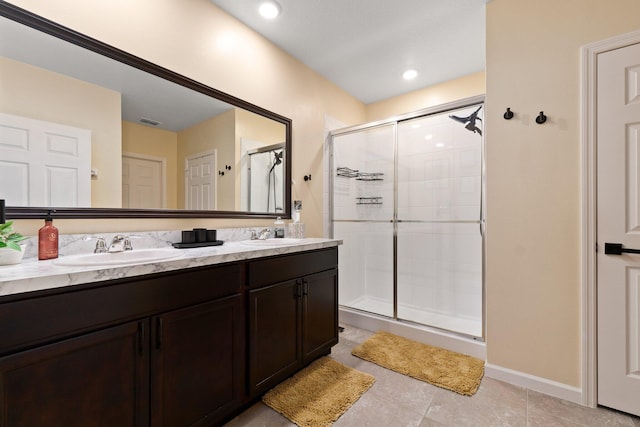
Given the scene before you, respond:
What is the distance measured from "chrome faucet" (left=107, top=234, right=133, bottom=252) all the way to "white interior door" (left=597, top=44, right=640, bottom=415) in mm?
2643

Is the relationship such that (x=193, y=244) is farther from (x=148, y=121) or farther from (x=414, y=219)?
(x=414, y=219)

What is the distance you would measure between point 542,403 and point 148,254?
240cm

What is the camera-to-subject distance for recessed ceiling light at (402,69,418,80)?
9.70 ft

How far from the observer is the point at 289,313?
1.78 meters

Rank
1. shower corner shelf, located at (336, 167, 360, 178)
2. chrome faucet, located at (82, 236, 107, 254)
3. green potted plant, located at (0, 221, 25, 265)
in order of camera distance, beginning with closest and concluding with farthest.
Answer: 1. green potted plant, located at (0, 221, 25, 265)
2. chrome faucet, located at (82, 236, 107, 254)
3. shower corner shelf, located at (336, 167, 360, 178)

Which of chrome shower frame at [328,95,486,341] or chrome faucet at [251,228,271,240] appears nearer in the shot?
chrome faucet at [251,228,271,240]

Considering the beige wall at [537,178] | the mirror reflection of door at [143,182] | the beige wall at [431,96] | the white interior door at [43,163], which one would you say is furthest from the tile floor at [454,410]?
the beige wall at [431,96]

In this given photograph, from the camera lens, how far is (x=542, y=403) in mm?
1659

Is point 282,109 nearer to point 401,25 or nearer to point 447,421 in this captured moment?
point 401,25

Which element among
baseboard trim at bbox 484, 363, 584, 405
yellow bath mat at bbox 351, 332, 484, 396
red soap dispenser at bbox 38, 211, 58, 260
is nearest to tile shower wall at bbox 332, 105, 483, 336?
yellow bath mat at bbox 351, 332, 484, 396

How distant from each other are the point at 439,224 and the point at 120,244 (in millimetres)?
2762

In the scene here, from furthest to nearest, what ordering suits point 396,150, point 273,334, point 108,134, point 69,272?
point 396,150
point 273,334
point 108,134
point 69,272

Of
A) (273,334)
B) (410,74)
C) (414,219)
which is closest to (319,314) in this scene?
(273,334)

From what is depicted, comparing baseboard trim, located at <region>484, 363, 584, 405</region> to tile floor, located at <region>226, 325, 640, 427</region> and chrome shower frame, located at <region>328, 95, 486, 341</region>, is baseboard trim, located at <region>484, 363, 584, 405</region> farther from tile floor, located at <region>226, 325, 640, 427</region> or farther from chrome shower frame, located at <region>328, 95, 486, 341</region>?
chrome shower frame, located at <region>328, 95, 486, 341</region>
